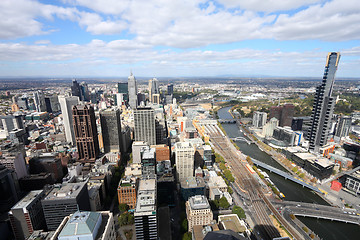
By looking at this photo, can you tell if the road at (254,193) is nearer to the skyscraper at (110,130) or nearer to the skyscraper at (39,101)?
the skyscraper at (110,130)

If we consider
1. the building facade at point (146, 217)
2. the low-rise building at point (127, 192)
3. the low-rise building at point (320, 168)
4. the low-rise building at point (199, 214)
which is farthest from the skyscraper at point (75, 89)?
the low-rise building at point (320, 168)

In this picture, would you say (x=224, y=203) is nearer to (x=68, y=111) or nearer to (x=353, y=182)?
(x=353, y=182)

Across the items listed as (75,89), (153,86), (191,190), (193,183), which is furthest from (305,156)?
(75,89)

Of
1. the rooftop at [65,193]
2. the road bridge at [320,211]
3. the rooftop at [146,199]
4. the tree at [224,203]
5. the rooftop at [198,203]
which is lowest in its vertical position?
the road bridge at [320,211]

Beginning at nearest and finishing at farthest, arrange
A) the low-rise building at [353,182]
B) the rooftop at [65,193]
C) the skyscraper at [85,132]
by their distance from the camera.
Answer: the rooftop at [65,193] < the low-rise building at [353,182] < the skyscraper at [85,132]

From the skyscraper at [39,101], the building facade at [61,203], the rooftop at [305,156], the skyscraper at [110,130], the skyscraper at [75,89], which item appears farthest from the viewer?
the skyscraper at [75,89]

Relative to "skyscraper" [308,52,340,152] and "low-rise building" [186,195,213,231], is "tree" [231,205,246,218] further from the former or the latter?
"skyscraper" [308,52,340,152]

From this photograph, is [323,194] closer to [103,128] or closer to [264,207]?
[264,207]
